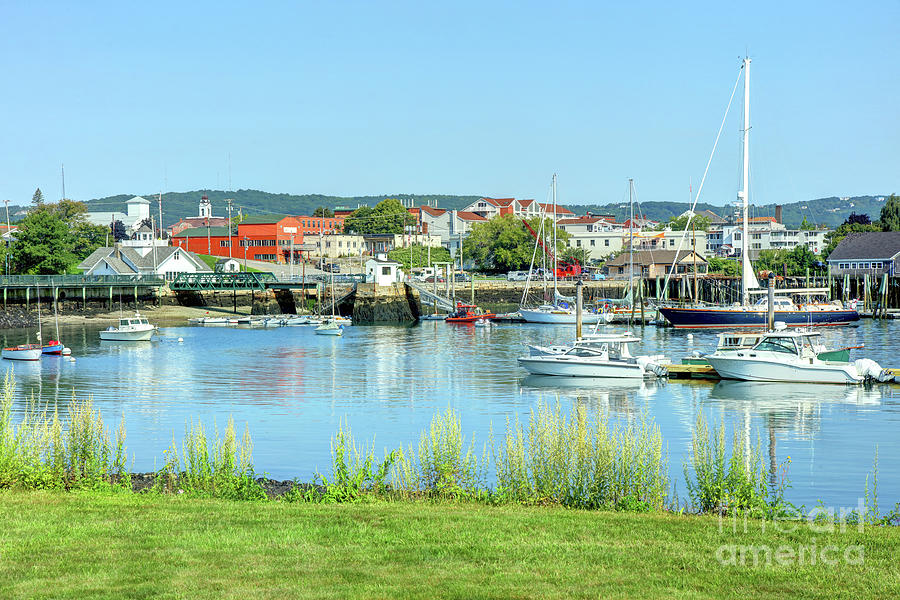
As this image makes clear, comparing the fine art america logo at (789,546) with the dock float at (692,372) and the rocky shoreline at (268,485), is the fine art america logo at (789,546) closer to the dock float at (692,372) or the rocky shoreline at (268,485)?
the rocky shoreline at (268,485)

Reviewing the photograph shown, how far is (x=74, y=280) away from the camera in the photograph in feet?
321

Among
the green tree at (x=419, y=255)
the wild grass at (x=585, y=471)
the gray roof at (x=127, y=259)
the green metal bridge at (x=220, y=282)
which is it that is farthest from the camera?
the green tree at (x=419, y=255)

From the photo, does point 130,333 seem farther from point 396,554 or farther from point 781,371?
point 396,554

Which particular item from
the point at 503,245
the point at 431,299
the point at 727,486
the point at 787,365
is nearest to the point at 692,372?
the point at 787,365

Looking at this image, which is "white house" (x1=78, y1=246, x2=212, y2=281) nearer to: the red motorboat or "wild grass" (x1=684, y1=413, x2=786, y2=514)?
the red motorboat

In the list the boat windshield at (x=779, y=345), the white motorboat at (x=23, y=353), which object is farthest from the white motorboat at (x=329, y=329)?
the boat windshield at (x=779, y=345)

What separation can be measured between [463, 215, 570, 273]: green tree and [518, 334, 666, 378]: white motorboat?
315 ft

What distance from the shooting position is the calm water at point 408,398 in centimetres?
2627

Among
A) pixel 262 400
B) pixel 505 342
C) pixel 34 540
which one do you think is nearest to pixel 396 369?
pixel 262 400

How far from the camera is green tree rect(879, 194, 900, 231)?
444 ft

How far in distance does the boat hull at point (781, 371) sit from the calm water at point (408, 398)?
Answer: 50 cm

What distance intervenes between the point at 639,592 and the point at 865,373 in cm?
3395

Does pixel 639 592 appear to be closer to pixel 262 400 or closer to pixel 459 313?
pixel 262 400

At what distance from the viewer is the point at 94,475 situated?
16375mm
